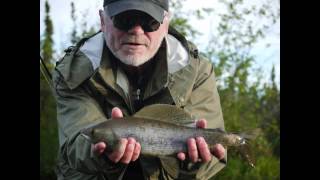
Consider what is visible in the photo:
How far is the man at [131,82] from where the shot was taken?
1752mm

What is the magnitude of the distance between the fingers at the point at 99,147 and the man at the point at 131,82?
0.34ft

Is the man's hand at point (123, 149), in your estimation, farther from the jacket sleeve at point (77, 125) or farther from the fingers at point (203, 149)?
the fingers at point (203, 149)

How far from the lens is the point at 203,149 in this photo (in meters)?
1.62

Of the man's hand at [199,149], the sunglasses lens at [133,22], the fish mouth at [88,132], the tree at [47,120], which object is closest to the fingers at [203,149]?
the man's hand at [199,149]

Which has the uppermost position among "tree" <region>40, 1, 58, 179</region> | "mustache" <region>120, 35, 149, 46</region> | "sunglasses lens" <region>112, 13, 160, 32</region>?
"sunglasses lens" <region>112, 13, 160, 32</region>

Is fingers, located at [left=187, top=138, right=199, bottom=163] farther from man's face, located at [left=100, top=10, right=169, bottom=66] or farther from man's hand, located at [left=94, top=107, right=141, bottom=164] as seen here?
man's face, located at [left=100, top=10, right=169, bottom=66]

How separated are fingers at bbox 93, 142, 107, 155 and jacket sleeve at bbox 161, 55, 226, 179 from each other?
0.73 feet

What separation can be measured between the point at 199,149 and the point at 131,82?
313 mm

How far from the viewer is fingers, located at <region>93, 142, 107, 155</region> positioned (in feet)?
5.16

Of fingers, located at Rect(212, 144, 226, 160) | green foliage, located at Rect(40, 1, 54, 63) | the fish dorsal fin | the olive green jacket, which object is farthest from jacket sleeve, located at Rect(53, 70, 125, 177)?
green foliage, located at Rect(40, 1, 54, 63)

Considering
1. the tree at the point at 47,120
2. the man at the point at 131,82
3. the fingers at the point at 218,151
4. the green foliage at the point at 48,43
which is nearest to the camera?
the fingers at the point at 218,151

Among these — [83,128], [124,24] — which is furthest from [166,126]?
[124,24]

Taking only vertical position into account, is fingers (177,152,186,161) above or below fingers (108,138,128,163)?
below

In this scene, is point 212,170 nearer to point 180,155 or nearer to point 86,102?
point 180,155
